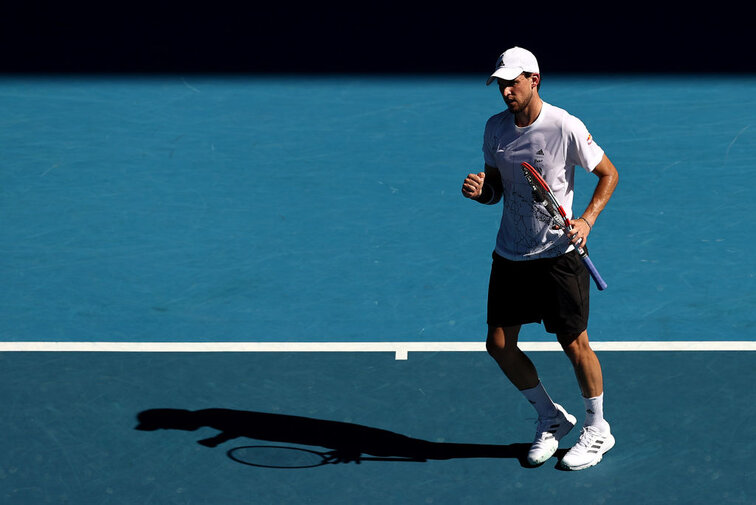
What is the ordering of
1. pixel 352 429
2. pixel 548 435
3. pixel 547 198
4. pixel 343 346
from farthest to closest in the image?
pixel 343 346, pixel 352 429, pixel 548 435, pixel 547 198

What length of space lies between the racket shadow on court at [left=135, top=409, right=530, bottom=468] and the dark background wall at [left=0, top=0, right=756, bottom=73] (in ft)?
17.9

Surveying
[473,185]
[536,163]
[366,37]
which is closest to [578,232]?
[536,163]

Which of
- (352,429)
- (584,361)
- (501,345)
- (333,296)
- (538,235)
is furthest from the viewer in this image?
(333,296)

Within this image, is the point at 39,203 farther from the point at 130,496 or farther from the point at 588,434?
the point at 588,434

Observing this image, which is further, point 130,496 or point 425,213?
point 425,213

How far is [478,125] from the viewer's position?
35.8 ft

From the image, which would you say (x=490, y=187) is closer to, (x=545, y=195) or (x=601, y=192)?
(x=545, y=195)

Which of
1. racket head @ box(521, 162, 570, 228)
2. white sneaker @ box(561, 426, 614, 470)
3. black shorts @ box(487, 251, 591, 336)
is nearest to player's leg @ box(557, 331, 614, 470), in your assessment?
white sneaker @ box(561, 426, 614, 470)

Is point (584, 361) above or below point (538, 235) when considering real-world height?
below

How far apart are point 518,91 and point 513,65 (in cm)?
13

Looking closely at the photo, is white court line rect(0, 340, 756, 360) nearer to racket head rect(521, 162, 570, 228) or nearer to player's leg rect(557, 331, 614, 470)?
player's leg rect(557, 331, 614, 470)

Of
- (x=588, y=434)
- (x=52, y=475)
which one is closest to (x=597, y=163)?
(x=588, y=434)

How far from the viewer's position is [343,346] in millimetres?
8023

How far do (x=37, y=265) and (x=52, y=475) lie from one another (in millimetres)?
2913
